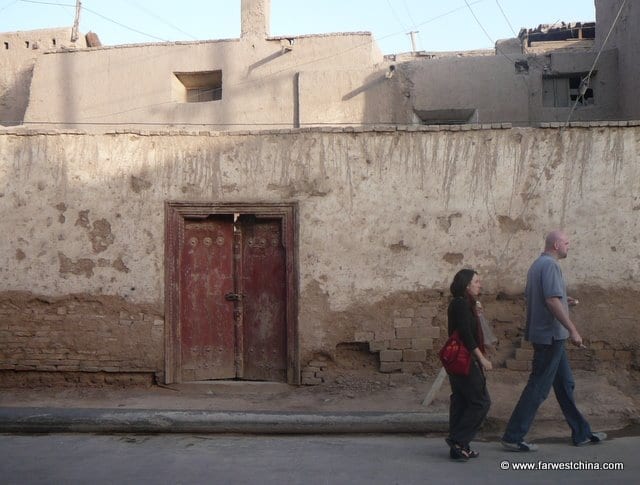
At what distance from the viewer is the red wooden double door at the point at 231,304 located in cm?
758

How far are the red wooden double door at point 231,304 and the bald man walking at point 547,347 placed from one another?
324 cm

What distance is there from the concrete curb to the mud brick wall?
1450mm

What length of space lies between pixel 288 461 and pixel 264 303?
9.69 feet

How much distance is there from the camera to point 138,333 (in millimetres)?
7434

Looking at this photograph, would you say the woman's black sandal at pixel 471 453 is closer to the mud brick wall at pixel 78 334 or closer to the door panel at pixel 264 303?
the door panel at pixel 264 303

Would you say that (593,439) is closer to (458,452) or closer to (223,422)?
(458,452)

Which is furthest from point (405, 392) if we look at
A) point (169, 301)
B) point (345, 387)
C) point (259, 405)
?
point (169, 301)

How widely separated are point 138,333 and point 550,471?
4.71 meters

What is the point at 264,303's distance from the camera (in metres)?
7.61

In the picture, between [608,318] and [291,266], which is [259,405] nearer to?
[291,266]

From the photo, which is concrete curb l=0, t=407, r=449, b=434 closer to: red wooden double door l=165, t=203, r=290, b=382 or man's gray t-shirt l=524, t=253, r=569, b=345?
man's gray t-shirt l=524, t=253, r=569, b=345

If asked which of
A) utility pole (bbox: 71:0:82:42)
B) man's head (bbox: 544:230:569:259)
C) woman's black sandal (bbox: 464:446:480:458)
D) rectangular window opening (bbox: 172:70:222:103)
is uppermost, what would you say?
utility pole (bbox: 71:0:82:42)

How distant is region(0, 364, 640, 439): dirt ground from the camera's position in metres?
6.09

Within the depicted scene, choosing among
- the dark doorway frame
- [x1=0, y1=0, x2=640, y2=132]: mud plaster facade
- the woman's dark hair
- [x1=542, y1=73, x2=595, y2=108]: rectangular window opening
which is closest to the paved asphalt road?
the woman's dark hair
